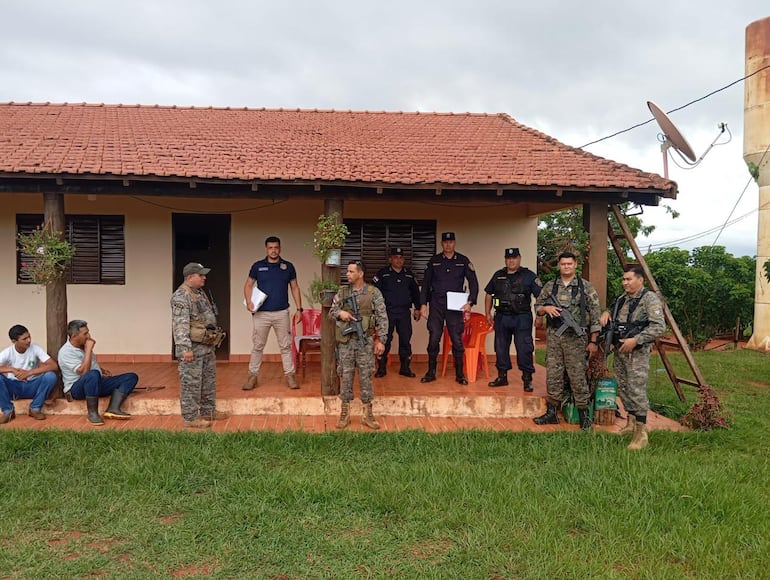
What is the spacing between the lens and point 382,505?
396 cm

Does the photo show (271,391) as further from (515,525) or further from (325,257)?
(515,525)

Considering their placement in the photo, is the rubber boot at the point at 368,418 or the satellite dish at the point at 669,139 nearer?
the rubber boot at the point at 368,418

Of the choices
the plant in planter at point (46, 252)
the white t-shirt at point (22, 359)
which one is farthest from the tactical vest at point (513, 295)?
the white t-shirt at point (22, 359)

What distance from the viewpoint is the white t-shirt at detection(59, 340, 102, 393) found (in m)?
5.88

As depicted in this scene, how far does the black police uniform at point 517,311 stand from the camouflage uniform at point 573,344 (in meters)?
0.69

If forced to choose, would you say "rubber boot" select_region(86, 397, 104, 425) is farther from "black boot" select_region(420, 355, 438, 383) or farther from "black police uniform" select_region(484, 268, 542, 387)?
"black police uniform" select_region(484, 268, 542, 387)

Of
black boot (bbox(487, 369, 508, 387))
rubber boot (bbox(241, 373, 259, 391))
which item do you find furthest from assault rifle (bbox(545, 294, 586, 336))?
rubber boot (bbox(241, 373, 259, 391))

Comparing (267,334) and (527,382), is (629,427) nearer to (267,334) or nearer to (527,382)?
(527,382)

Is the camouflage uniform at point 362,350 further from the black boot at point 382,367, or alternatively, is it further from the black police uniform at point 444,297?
the black boot at point 382,367

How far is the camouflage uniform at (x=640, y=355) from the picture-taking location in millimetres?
5224

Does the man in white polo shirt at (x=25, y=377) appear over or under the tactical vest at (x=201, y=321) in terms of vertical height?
under

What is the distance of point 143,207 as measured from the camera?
8289 mm

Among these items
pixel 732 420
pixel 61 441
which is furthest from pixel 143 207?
pixel 732 420

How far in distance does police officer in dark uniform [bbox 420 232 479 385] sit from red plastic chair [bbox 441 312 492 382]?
264 millimetres
